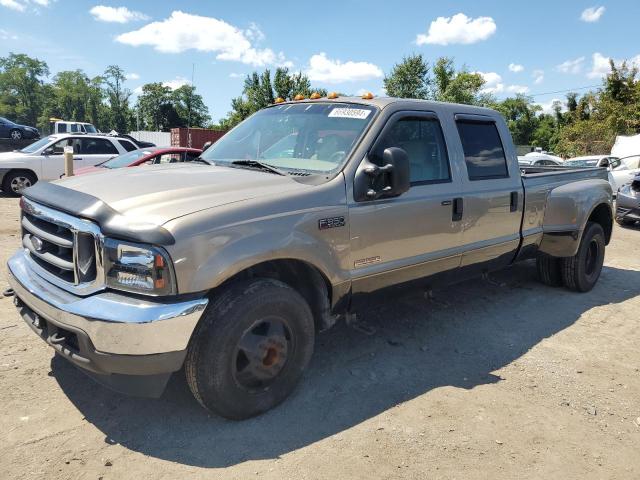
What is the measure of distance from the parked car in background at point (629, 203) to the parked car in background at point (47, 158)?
40.1 feet

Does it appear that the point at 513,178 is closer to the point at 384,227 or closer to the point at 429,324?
the point at 429,324

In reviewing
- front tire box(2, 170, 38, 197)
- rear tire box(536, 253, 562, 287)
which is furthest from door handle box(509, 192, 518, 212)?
front tire box(2, 170, 38, 197)

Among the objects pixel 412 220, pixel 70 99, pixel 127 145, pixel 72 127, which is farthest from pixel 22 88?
pixel 412 220

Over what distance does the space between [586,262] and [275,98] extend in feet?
95.8

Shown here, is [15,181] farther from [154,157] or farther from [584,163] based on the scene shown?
[584,163]

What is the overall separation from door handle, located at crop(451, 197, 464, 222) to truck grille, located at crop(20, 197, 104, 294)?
2648mm

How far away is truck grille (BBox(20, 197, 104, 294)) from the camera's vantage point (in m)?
2.68

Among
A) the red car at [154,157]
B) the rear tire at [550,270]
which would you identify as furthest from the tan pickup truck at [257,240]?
the red car at [154,157]

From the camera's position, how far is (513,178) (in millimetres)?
4805

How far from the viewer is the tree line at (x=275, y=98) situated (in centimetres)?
3036

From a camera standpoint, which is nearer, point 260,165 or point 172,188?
point 172,188

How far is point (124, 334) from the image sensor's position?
250 cm

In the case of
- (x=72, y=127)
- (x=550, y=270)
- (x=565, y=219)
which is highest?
(x=72, y=127)

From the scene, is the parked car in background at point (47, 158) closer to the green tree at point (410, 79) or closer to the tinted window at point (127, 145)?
the tinted window at point (127, 145)
